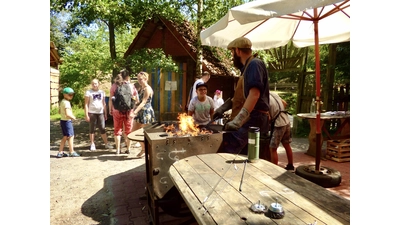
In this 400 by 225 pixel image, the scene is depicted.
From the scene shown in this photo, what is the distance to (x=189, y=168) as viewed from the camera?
2.25 m

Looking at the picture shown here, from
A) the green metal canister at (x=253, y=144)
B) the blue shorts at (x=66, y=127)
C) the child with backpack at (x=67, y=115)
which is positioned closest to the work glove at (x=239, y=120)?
the green metal canister at (x=253, y=144)

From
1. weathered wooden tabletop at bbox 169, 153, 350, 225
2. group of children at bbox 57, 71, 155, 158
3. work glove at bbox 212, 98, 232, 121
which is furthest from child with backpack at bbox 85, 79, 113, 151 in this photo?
weathered wooden tabletop at bbox 169, 153, 350, 225

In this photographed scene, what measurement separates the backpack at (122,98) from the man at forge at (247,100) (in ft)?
11.1

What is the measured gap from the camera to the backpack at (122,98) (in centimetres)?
595

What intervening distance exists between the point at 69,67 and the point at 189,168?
8.45m

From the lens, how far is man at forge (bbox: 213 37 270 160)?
2.79 meters

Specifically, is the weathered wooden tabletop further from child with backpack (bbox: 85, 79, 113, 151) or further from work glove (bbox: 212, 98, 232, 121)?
child with backpack (bbox: 85, 79, 113, 151)

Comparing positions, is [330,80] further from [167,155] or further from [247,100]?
[167,155]

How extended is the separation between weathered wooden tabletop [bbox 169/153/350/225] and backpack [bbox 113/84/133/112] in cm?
396

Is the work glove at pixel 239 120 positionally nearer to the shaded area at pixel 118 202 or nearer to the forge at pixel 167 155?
the forge at pixel 167 155

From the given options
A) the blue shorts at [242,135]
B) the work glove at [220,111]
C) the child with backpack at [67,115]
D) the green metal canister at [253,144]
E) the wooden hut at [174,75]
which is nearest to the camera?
the green metal canister at [253,144]

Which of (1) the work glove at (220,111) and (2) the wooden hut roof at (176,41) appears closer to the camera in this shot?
(1) the work glove at (220,111)
